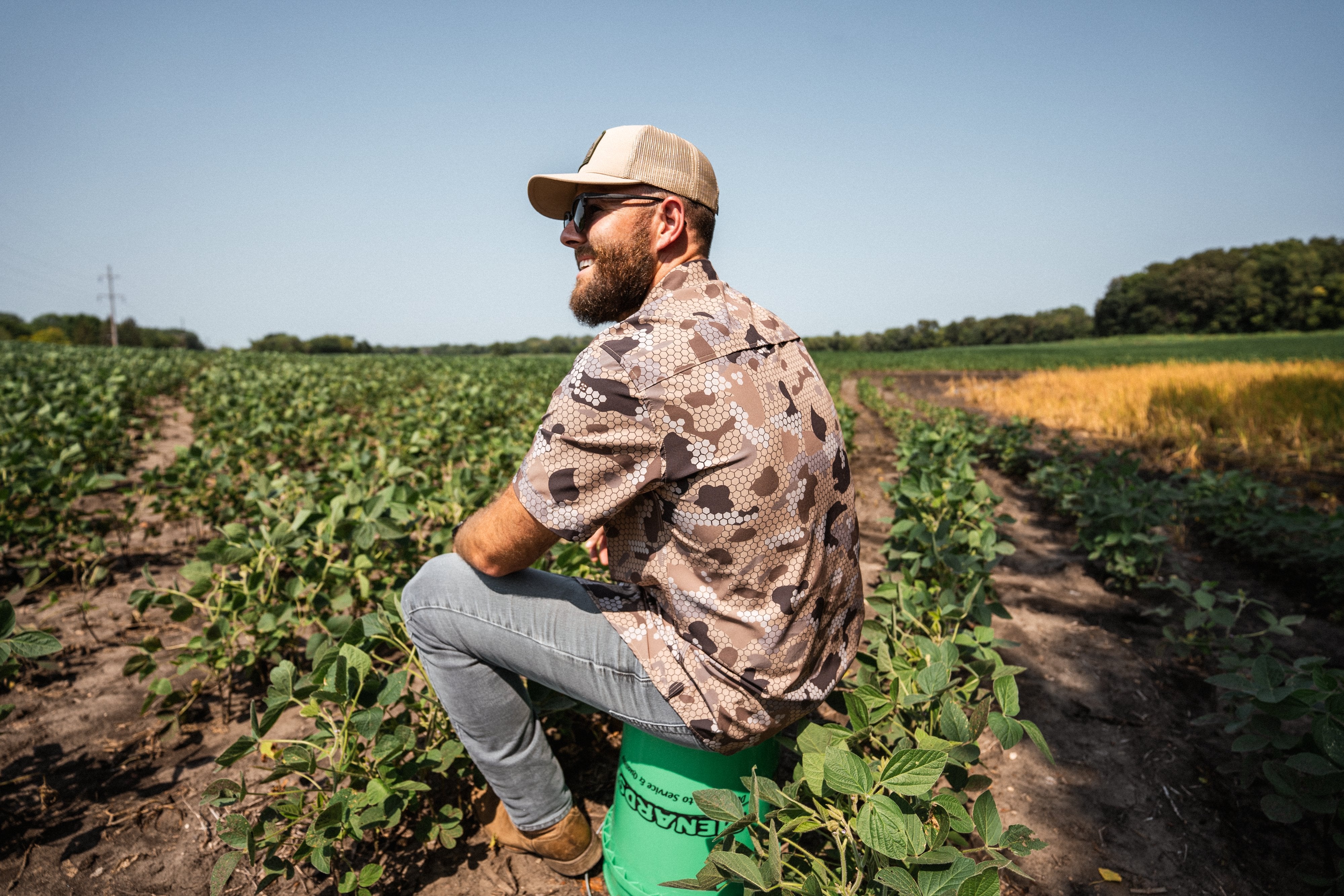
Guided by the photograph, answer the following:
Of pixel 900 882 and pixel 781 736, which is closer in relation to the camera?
pixel 900 882

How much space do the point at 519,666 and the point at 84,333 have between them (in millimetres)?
82966

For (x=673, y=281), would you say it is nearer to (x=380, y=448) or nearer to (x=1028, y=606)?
(x=1028, y=606)

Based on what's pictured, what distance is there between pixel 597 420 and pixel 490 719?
0.88m

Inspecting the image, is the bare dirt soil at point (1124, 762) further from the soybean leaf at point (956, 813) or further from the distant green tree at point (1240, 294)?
the distant green tree at point (1240, 294)

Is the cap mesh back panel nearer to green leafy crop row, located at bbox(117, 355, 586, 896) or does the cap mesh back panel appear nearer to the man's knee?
the man's knee

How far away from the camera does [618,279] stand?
1581mm

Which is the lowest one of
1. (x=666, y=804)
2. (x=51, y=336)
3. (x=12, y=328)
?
(x=666, y=804)

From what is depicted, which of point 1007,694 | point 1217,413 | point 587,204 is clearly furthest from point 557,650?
point 1217,413

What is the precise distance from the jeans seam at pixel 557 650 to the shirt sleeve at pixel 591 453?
352 millimetres

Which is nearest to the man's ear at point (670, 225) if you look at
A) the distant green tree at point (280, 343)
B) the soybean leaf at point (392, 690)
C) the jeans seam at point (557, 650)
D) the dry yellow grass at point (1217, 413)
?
the jeans seam at point (557, 650)

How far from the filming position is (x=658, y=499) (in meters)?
1.29

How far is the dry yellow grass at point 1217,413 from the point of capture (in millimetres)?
7316

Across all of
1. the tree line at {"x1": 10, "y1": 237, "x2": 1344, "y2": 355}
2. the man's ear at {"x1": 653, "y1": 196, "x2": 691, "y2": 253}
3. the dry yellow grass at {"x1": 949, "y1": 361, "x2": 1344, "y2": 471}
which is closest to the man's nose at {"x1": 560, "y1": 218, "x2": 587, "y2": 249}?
the man's ear at {"x1": 653, "y1": 196, "x2": 691, "y2": 253}

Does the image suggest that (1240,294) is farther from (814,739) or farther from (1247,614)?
(814,739)
